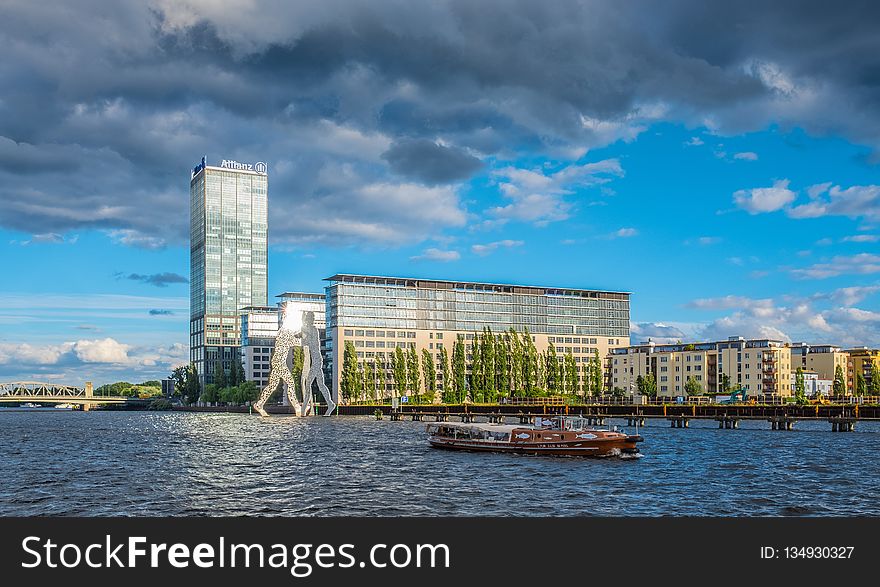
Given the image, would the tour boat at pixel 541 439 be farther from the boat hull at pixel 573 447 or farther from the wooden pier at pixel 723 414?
the wooden pier at pixel 723 414

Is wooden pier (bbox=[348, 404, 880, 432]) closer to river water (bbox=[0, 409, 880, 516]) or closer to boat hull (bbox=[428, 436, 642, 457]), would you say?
river water (bbox=[0, 409, 880, 516])

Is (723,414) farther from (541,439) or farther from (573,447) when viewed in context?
(573,447)

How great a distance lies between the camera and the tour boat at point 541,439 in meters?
89.2

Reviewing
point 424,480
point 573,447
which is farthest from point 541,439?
point 424,480

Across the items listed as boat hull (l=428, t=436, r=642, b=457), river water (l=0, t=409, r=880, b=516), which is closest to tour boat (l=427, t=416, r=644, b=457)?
boat hull (l=428, t=436, r=642, b=457)

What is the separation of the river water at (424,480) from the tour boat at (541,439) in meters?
2.26

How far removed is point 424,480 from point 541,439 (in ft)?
93.8

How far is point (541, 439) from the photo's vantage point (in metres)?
93.2

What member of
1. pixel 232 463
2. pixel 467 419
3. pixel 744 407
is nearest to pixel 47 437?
pixel 232 463
